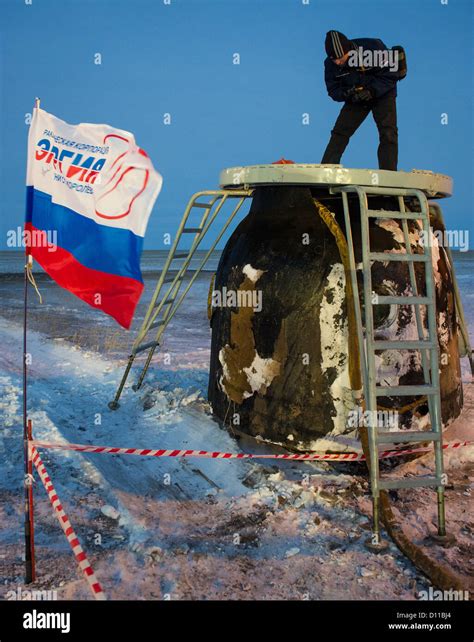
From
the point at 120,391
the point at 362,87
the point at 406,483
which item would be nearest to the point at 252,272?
the point at 362,87

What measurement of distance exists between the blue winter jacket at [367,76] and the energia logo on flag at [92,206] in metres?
1.92

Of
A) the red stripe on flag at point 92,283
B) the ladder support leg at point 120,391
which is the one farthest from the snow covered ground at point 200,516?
the red stripe on flag at point 92,283

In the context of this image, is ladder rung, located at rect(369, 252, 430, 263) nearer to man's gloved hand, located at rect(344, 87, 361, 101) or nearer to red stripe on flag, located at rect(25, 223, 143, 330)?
man's gloved hand, located at rect(344, 87, 361, 101)

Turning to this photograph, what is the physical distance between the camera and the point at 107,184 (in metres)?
5.54

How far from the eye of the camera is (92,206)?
5.54 m

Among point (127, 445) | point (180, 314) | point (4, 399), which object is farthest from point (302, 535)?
point (180, 314)

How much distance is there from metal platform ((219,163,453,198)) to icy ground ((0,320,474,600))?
2.51m

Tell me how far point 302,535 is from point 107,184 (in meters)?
3.37

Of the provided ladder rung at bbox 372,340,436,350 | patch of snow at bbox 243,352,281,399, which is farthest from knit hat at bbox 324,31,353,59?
patch of snow at bbox 243,352,281,399

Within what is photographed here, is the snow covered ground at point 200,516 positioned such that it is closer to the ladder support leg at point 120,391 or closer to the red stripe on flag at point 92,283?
the ladder support leg at point 120,391

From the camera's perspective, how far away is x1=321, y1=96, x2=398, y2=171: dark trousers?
592 cm

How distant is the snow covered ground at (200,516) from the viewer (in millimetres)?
4023
